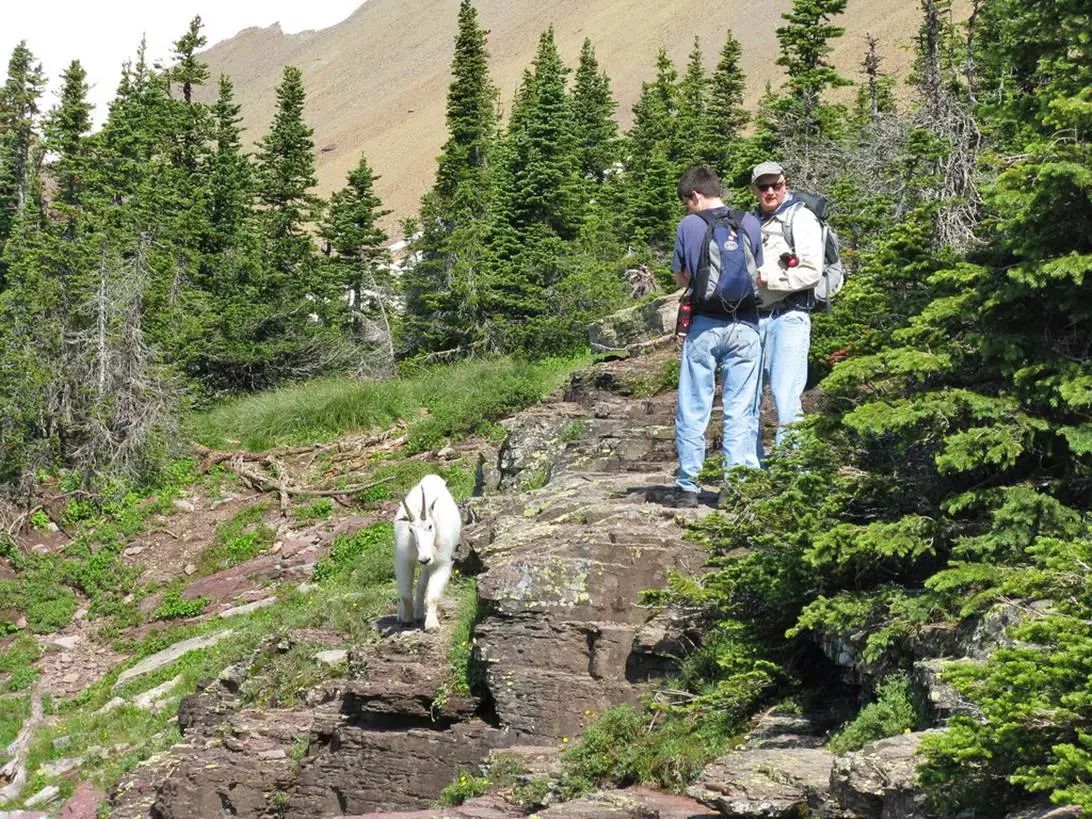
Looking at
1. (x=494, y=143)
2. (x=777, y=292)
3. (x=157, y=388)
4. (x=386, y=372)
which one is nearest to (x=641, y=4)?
(x=494, y=143)

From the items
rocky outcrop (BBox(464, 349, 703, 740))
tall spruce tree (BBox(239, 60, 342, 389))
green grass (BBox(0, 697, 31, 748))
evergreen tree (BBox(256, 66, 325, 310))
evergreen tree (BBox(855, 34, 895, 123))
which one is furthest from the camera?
evergreen tree (BBox(256, 66, 325, 310))

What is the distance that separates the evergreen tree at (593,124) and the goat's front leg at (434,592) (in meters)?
40.6

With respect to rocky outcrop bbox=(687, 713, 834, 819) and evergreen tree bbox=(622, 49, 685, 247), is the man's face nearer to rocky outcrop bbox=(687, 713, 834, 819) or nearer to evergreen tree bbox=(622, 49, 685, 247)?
rocky outcrop bbox=(687, 713, 834, 819)

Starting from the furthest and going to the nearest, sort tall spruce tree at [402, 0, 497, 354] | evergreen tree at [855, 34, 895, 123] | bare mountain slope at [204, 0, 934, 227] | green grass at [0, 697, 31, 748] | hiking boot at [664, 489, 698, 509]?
bare mountain slope at [204, 0, 934, 227] → tall spruce tree at [402, 0, 497, 354] → evergreen tree at [855, 34, 895, 123] → green grass at [0, 697, 31, 748] → hiking boot at [664, 489, 698, 509]

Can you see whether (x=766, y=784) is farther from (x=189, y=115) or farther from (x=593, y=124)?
(x=593, y=124)

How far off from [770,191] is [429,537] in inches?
151

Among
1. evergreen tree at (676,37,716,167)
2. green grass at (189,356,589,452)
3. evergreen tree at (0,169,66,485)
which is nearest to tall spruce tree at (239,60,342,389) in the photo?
green grass at (189,356,589,452)

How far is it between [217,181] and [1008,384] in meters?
37.1

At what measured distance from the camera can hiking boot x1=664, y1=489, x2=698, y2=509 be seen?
34.3 ft

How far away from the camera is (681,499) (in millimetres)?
10641

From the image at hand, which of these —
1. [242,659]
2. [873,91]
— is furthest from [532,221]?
[242,659]

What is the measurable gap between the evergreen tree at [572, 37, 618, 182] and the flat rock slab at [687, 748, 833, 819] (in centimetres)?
4504

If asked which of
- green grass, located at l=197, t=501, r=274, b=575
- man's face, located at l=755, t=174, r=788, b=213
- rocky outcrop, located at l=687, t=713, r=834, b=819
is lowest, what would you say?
green grass, located at l=197, t=501, r=274, b=575

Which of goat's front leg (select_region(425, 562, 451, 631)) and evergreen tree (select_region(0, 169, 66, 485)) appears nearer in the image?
goat's front leg (select_region(425, 562, 451, 631))
